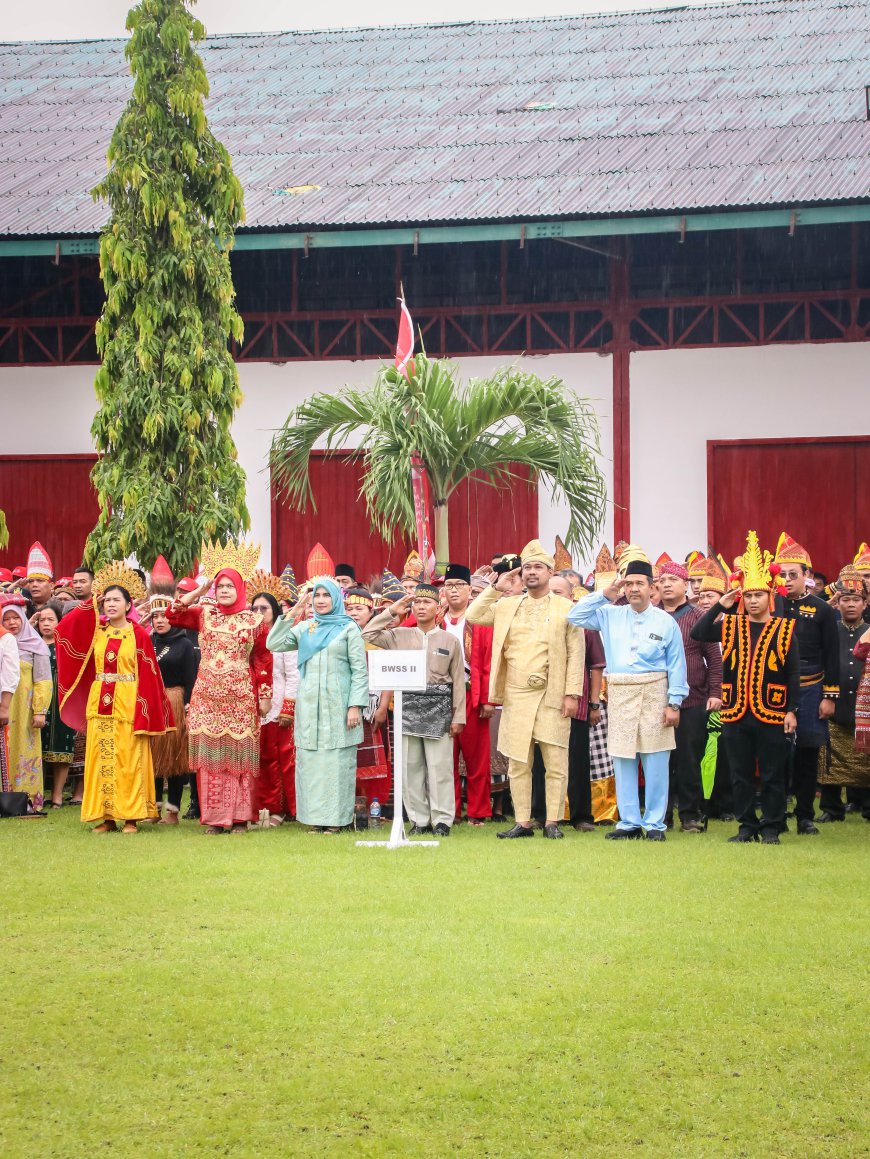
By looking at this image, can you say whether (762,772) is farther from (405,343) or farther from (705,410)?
(705,410)

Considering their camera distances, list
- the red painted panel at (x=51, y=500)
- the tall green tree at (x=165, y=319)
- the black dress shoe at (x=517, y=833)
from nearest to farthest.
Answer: the black dress shoe at (x=517, y=833)
the tall green tree at (x=165, y=319)
the red painted panel at (x=51, y=500)

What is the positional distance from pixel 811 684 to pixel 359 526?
8.25 metres

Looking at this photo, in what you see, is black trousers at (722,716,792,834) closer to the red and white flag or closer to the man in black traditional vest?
the man in black traditional vest

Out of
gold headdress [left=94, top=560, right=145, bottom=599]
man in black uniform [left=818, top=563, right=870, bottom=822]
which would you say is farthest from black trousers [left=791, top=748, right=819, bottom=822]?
gold headdress [left=94, top=560, right=145, bottom=599]

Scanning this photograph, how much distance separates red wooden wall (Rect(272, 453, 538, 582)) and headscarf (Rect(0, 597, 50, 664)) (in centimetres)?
660

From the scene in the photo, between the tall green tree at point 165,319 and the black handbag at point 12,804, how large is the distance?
3295mm

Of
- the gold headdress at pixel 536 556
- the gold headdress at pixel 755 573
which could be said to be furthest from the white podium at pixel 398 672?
the gold headdress at pixel 755 573

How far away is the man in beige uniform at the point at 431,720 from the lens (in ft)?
32.1

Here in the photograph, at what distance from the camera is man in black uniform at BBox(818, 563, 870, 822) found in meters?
10.1

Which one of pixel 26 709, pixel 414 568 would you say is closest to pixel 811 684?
pixel 414 568

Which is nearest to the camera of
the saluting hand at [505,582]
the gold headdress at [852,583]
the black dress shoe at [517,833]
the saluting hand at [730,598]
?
the saluting hand at [730,598]

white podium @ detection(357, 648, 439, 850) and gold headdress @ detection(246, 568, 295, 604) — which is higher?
gold headdress @ detection(246, 568, 295, 604)

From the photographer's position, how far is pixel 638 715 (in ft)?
31.3

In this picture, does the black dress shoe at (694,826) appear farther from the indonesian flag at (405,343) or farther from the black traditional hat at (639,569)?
the indonesian flag at (405,343)
